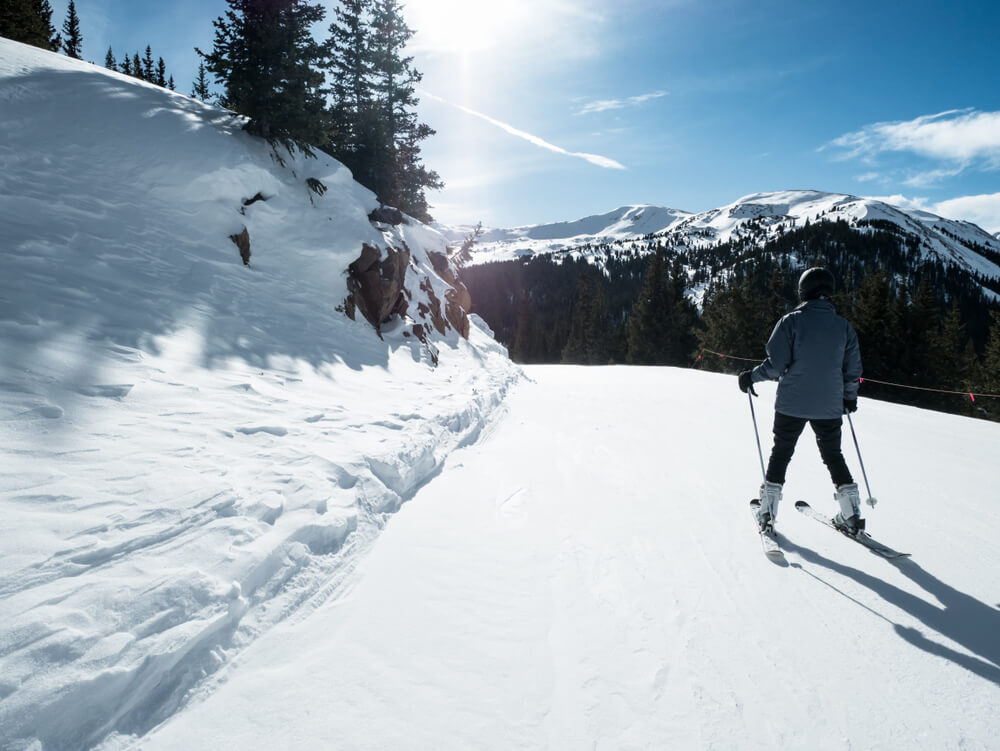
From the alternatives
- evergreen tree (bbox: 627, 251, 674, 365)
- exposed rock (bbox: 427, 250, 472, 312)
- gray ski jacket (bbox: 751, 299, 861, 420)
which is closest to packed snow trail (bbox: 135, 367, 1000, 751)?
gray ski jacket (bbox: 751, 299, 861, 420)

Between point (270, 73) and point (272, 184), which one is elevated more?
point (270, 73)

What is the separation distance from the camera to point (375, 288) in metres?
12.3

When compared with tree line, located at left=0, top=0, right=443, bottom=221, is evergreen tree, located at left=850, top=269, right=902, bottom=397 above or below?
below

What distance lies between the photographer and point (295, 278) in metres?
10.6

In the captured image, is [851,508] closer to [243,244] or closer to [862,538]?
[862,538]

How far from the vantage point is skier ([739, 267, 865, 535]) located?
3.96m

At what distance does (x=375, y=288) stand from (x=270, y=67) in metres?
6.87

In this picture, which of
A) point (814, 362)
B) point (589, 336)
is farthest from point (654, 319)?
point (814, 362)

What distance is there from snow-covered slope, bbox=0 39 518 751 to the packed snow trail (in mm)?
352

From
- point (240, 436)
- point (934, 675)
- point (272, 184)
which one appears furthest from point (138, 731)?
point (272, 184)

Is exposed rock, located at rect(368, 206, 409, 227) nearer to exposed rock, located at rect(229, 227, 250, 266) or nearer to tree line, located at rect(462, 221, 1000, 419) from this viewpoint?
exposed rock, located at rect(229, 227, 250, 266)

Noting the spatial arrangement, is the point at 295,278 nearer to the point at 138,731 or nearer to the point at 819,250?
the point at 138,731

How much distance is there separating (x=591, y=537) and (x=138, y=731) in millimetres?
3184

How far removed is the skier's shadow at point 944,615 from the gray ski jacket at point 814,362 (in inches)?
51.7
